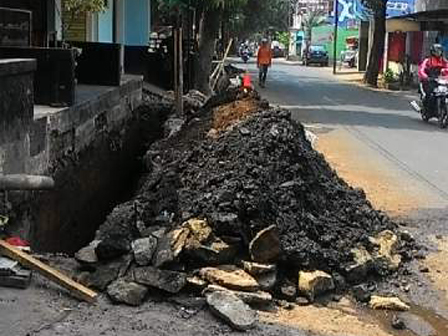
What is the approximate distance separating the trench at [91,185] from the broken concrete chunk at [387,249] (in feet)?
10.9

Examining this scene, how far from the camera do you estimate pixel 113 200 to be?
12820 millimetres

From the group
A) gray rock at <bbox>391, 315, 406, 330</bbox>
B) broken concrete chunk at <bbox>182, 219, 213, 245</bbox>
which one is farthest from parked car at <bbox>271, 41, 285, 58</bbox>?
gray rock at <bbox>391, 315, 406, 330</bbox>

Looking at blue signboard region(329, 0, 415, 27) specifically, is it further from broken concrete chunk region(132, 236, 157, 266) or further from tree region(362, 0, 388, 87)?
broken concrete chunk region(132, 236, 157, 266)

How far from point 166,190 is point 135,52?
51.9 ft

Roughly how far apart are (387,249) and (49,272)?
9.89 ft

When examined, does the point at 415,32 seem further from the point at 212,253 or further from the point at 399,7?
the point at 212,253

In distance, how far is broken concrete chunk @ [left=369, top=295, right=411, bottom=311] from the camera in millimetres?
6102

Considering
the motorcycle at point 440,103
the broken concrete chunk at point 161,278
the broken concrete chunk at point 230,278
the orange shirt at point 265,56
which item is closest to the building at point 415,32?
the orange shirt at point 265,56

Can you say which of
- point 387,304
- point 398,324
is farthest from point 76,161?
point 398,324

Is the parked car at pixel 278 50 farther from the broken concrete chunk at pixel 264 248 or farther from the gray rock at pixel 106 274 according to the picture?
the gray rock at pixel 106 274

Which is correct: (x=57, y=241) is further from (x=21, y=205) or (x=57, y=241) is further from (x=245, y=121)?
(x=245, y=121)

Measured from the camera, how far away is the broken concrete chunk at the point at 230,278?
5.74 meters

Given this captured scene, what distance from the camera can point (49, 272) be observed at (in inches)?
213

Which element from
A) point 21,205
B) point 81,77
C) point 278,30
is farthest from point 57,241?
point 278,30
